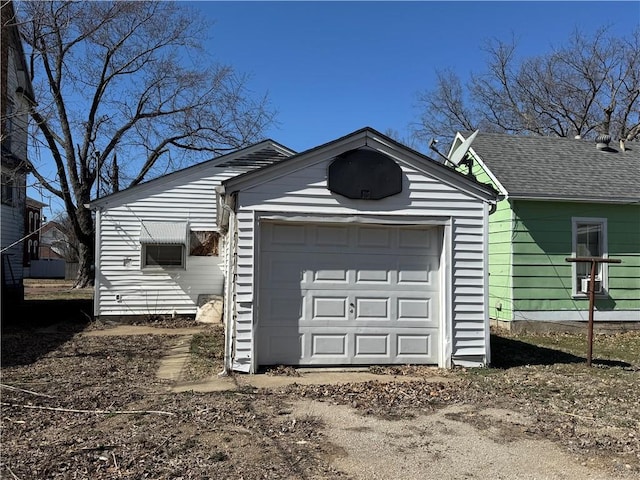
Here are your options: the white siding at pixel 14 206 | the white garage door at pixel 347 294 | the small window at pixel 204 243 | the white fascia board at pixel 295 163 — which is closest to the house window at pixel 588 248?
the white garage door at pixel 347 294

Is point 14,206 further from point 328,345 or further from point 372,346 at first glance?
point 372,346

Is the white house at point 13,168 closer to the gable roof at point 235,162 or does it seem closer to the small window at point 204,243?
the gable roof at point 235,162

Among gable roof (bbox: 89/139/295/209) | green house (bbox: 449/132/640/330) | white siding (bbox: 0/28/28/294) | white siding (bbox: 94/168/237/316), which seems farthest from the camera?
white siding (bbox: 0/28/28/294)

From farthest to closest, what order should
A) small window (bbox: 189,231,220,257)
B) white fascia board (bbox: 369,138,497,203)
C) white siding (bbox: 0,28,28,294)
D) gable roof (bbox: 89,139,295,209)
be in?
white siding (bbox: 0,28,28,294), small window (bbox: 189,231,220,257), gable roof (bbox: 89,139,295,209), white fascia board (bbox: 369,138,497,203)

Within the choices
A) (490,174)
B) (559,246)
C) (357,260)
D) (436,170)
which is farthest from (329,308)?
(559,246)

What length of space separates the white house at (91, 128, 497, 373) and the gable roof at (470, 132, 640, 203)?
190 inches

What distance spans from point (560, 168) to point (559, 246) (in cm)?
226

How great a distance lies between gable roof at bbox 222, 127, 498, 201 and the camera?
7.52 metres

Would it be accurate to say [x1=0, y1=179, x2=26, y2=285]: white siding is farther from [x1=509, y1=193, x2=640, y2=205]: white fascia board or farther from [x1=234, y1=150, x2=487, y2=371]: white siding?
[x1=509, y1=193, x2=640, y2=205]: white fascia board

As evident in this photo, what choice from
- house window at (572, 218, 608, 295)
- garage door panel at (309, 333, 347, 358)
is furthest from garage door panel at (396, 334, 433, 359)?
house window at (572, 218, 608, 295)

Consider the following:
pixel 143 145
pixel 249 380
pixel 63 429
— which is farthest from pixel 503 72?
pixel 63 429

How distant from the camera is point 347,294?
26.0ft

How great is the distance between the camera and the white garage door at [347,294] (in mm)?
7766

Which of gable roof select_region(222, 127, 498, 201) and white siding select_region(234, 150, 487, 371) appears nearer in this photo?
gable roof select_region(222, 127, 498, 201)
